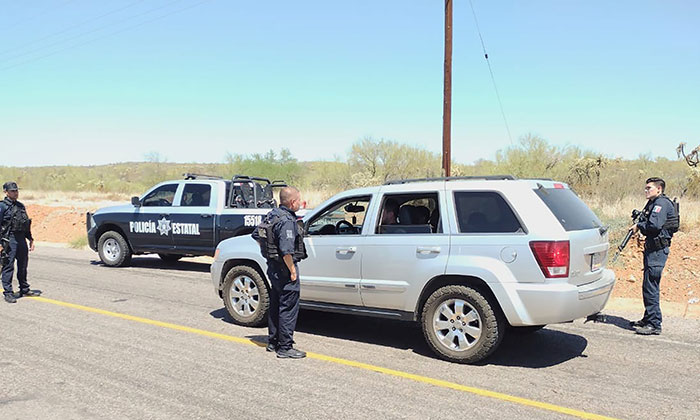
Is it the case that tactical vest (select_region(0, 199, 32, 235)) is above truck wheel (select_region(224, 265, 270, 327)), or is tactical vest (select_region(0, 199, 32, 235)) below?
above

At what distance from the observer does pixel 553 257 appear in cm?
523

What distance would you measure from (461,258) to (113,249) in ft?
32.2

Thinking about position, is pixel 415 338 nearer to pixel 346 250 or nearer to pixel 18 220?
pixel 346 250

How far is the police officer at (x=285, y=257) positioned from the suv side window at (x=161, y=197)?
725 centimetres

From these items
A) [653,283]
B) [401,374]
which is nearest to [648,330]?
[653,283]

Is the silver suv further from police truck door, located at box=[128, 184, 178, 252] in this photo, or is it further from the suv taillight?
police truck door, located at box=[128, 184, 178, 252]

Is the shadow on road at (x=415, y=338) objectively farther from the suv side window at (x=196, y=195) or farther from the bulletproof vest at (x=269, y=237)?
the suv side window at (x=196, y=195)

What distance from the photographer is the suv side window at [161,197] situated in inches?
495

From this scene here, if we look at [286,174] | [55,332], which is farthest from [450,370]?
[286,174]

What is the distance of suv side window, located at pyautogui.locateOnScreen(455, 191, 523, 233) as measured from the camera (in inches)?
219

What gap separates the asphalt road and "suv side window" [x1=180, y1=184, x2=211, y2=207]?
4176mm

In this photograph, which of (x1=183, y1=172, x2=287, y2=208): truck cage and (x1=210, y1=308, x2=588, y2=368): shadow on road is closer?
(x1=210, y1=308, x2=588, y2=368): shadow on road

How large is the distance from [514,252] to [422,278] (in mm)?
975

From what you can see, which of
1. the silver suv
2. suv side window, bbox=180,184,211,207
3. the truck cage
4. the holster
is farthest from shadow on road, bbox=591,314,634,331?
suv side window, bbox=180,184,211,207
